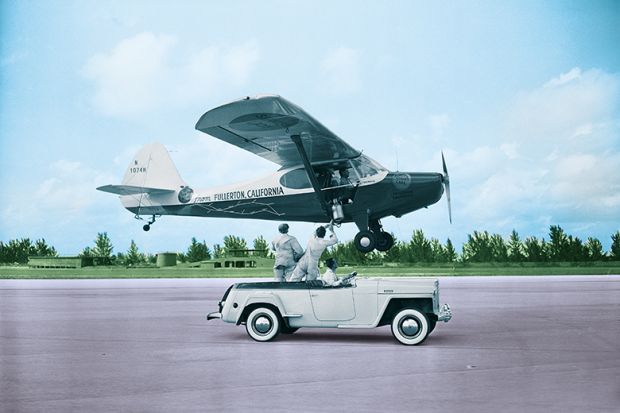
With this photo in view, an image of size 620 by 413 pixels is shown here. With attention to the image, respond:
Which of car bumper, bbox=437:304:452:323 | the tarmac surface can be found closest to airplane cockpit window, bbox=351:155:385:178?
the tarmac surface

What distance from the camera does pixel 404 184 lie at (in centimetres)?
2017

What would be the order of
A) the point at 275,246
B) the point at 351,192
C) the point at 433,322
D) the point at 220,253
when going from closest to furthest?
the point at 433,322 < the point at 275,246 < the point at 351,192 < the point at 220,253

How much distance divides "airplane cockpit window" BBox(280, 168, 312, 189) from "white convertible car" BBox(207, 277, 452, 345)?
11022mm

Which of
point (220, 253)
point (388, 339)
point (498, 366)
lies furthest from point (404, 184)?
point (220, 253)

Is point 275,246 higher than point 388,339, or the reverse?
point 275,246

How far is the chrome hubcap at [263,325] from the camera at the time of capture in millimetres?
9367

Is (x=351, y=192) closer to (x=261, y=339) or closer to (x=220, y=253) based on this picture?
(x=261, y=339)

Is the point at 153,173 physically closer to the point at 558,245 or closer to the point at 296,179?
the point at 296,179

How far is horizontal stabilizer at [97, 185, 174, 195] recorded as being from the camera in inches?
861

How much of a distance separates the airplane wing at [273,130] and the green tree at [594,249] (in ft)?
36.7

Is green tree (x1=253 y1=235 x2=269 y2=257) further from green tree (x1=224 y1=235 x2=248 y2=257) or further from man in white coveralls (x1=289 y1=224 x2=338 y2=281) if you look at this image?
man in white coveralls (x1=289 y1=224 x2=338 y2=281)

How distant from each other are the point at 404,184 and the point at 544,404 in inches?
600

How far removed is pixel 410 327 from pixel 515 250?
29.0m

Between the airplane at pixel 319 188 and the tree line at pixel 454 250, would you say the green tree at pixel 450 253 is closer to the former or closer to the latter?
the tree line at pixel 454 250
